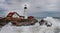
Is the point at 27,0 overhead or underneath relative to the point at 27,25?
overhead

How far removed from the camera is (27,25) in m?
3.43

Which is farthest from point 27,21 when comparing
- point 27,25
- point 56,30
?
point 56,30

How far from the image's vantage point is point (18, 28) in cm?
342

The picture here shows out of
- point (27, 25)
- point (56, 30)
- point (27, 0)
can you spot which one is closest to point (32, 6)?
point (27, 0)

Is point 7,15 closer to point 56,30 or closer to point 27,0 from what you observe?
point 27,0

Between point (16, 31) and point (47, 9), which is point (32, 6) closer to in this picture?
point (47, 9)

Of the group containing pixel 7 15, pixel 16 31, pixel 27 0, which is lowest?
pixel 16 31

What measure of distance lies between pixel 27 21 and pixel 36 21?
16cm

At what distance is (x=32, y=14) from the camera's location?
11.5 ft

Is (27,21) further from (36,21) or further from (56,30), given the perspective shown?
(56,30)

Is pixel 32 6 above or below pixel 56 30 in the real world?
above

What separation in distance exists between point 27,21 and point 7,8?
1.40ft

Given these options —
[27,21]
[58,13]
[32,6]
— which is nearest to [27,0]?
[32,6]

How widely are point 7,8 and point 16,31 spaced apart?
1.47 feet
